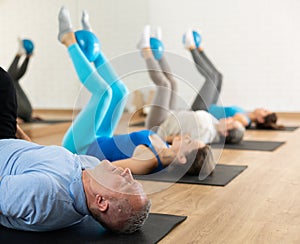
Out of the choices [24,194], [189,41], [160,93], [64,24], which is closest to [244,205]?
[24,194]

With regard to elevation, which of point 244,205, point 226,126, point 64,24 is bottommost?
point 226,126

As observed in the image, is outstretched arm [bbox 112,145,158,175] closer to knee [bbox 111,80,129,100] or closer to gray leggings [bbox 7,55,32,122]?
knee [bbox 111,80,129,100]

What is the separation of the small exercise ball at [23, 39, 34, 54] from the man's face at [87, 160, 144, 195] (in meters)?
3.05

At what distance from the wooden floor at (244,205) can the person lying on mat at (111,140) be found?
0.17m

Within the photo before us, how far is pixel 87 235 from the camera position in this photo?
1765 mm

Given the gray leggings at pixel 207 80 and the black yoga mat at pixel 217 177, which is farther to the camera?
the gray leggings at pixel 207 80

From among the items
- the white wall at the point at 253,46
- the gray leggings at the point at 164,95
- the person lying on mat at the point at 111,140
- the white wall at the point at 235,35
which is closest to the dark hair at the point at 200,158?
the person lying on mat at the point at 111,140

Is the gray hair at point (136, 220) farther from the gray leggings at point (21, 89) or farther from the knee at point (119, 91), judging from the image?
the gray leggings at point (21, 89)

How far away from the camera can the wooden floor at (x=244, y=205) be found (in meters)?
1.83

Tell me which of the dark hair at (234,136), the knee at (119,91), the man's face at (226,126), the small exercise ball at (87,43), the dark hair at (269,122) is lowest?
the dark hair at (269,122)

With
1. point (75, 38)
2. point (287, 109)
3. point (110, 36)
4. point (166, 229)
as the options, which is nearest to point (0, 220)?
point (166, 229)

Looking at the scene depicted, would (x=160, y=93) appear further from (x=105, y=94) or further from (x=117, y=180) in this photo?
(x=117, y=180)

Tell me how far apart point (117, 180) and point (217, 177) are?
122 cm

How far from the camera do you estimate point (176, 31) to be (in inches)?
275
